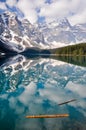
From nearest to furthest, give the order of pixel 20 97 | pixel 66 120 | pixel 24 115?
pixel 66 120, pixel 24 115, pixel 20 97

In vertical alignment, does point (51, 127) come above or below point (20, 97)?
above

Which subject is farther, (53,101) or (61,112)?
(53,101)

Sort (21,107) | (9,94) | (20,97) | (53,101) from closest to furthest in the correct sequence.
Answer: (21,107) < (53,101) < (20,97) < (9,94)

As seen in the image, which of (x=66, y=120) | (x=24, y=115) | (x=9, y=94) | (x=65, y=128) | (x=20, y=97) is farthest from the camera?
(x=9, y=94)

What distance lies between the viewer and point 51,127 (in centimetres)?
2117

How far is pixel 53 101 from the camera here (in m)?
31.9

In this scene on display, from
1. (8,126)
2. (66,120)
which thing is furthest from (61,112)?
(8,126)

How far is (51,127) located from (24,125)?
8.47ft

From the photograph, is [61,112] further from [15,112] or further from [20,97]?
[20,97]

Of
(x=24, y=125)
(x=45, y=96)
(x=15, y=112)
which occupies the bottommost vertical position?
(x=45, y=96)

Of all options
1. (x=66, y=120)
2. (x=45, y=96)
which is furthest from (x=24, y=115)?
(x=45, y=96)

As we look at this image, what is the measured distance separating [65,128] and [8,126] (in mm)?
5316

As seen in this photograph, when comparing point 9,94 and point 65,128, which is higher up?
point 65,128

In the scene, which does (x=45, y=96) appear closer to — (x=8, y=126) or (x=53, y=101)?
(x=53, y=101)
